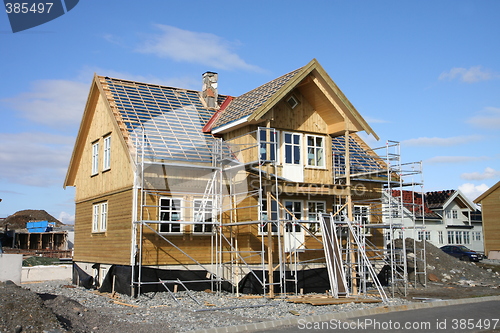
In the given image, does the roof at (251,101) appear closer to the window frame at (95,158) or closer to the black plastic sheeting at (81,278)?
the window frame at (95,158)

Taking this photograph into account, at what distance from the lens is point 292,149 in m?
20.7

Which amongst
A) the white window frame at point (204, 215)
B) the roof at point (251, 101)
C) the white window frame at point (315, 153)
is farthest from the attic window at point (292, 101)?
the white window frame at point (204, 215)

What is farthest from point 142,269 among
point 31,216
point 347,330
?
point 31,216

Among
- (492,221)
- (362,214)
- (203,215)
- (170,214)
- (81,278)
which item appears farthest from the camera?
(492,221)

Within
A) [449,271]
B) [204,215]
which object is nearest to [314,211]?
[204,215]

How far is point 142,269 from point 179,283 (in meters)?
1.59

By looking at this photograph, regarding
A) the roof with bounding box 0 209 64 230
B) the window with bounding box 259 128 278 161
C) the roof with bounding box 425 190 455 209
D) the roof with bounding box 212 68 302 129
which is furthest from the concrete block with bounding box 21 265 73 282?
the roof with bounding box 0 209 64 230

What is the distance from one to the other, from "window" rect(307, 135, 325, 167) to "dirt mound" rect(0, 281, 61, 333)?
41.4 ft

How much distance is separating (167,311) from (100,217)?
8799 mm

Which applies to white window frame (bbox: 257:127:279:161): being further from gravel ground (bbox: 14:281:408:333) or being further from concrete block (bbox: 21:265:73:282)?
concrete block (bbox: 21:265:73:282)

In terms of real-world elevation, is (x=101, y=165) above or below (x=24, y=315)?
above

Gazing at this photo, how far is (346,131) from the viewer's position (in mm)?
21094

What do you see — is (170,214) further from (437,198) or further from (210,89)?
(437,198)

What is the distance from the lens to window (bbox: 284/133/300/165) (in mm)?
20562
